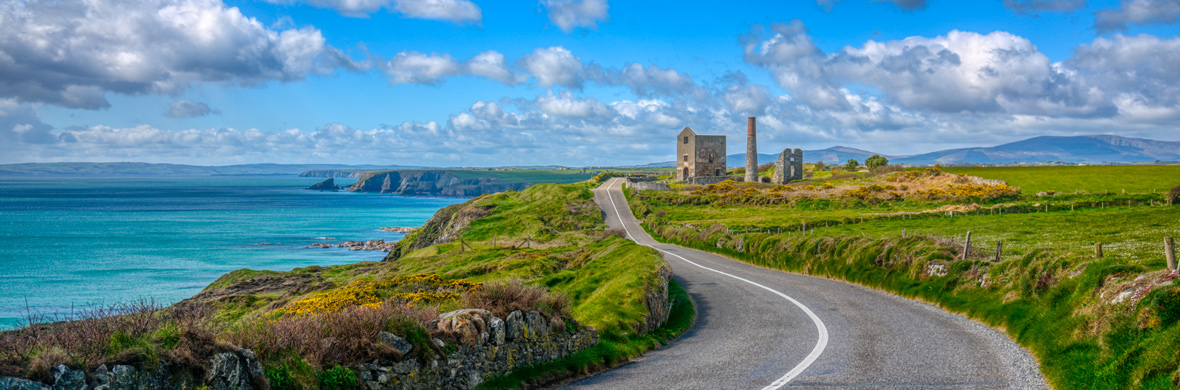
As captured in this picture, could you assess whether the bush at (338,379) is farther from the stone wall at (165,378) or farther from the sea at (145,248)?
the sea at (145,248)

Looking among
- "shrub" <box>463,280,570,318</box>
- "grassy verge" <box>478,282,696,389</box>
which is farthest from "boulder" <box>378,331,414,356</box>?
"shrub" <box>463,280,570,318</box>

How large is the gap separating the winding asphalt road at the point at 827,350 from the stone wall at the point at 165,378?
6.52 metres

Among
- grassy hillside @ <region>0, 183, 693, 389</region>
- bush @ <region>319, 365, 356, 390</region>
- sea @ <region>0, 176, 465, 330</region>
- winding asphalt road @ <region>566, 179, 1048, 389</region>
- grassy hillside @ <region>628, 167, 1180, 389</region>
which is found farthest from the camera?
sea @ <region>0, 176, 465, 330</region>

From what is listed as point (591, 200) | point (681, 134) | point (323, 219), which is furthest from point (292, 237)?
point (681, 134)

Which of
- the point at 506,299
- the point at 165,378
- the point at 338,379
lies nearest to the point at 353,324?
the point at 338,379

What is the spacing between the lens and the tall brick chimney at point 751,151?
105 meters

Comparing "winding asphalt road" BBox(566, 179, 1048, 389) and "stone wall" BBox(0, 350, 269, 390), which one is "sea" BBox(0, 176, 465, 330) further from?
"winding asphalt road" BBox(566, 179, 1048, 389)

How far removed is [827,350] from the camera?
14789mm

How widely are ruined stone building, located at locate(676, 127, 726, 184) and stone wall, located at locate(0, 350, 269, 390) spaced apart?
337ft

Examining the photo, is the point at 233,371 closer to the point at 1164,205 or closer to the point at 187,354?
the point at 187,354

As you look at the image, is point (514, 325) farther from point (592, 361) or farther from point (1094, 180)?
point (1094, 180)

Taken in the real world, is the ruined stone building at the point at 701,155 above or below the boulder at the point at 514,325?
above

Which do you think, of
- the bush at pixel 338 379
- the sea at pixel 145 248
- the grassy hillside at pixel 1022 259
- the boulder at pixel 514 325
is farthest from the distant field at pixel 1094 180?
the sea at pixel 145 248

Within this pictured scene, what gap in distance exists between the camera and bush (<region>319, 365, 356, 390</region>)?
9.22m
